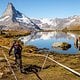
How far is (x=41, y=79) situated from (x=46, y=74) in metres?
2.29

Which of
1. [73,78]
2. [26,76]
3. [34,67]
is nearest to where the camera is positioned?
[73,78]

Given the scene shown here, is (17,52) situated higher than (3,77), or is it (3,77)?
(17,52)

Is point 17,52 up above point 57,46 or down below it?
above

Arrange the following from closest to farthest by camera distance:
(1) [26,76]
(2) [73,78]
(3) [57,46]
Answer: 1. (2) [73,78]
2. (1) [26,76]
3. (3) [57,46]

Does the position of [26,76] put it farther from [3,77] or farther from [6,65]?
[6,65]

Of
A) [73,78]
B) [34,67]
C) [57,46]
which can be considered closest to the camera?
[73,78]

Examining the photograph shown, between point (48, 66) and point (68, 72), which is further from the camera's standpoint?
point (48, 66)

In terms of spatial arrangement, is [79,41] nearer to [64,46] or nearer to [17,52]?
[64,46]

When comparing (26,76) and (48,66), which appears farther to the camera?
(48,66)

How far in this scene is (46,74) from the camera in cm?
2481

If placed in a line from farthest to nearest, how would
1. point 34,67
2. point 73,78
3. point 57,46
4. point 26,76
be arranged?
point 57,46, point 34,67, point 26,76, point 73,78

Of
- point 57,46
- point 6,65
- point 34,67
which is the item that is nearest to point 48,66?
point 34,67

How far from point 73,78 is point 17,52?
6.05 m

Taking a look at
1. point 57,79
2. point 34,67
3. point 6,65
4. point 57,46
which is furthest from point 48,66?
point 57,46
